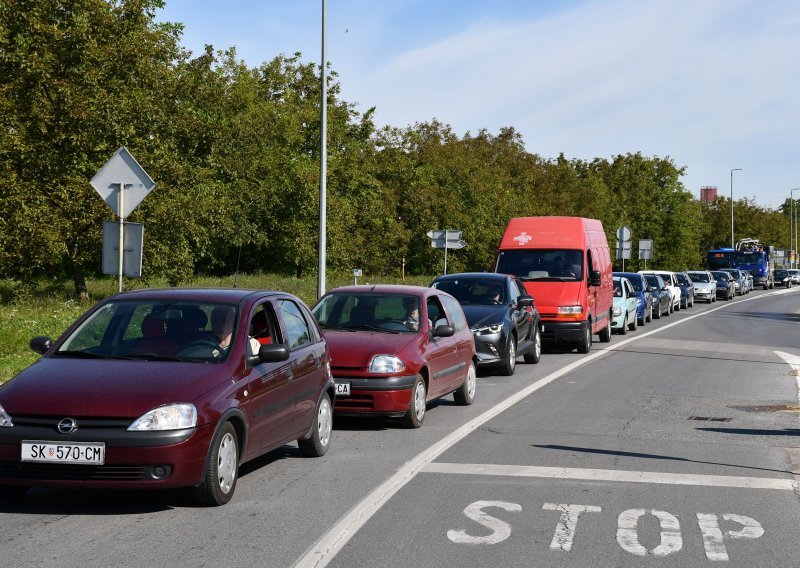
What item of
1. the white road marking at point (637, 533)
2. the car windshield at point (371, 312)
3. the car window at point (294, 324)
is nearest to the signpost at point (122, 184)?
the car windshield at point (371, 312)

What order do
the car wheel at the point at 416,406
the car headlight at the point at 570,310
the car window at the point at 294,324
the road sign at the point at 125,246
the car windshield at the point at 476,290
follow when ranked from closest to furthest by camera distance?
the car window at the point at 294,324
the car wheel at the point at 416,406
the road sign at the point at 125,246
the car windshield at the point at 476,290
the car headlight at the point at 570,310

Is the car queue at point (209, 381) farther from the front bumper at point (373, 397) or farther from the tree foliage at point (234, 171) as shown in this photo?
the tree foliage at point (234, 171)

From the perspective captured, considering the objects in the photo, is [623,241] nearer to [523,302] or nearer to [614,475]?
[523,302]

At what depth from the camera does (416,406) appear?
11.6 metres

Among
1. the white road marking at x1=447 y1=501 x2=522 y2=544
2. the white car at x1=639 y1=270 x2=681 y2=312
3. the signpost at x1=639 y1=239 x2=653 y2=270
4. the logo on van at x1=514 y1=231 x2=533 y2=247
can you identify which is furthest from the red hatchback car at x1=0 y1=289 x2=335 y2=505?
the signpost at x1=639 y1=239 x2=653 y2=270

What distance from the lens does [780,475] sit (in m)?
9.09

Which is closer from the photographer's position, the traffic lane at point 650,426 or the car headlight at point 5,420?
the car headlight at point 5,420

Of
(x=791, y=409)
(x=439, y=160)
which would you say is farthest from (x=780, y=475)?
(x=439, y=160)

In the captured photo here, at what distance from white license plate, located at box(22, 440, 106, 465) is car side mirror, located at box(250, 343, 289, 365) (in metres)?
1.53

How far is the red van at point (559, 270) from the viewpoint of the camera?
22.4 m

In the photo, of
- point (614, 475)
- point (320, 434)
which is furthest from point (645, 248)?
point (614, 475)

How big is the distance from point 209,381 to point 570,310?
15594mm

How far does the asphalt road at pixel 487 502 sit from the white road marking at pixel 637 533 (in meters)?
0.02

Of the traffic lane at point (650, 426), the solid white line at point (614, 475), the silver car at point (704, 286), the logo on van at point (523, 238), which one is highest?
the logo on van at point (523, 238)
